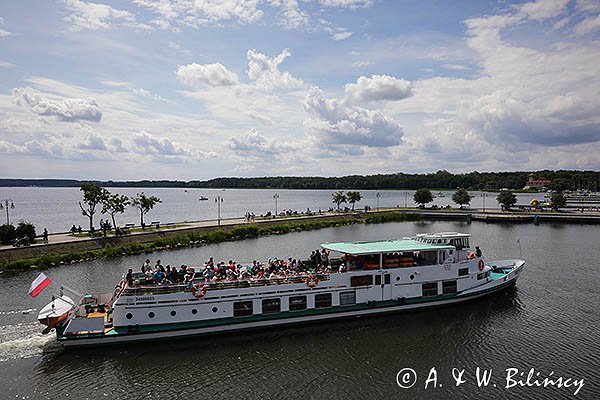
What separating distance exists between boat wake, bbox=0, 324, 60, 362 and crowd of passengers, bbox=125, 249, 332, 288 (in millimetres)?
5457

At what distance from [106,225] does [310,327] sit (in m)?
39.0

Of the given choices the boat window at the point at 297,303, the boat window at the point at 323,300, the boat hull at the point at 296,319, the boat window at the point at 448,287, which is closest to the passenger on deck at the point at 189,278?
the boat hull at the point at 296,319

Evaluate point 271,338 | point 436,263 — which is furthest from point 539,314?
point 271,338

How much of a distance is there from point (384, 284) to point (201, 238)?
123 ft

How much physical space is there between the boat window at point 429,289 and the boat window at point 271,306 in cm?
1033

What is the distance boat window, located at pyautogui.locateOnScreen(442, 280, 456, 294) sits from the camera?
30078mm

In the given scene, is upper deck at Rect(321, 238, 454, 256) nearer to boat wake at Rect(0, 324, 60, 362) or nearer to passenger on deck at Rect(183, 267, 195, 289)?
passenger on deck at Rect(183, 267, 195, 289)

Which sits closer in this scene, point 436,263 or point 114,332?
point 114,332

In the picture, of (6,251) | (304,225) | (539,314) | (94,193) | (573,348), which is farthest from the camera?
(304,225)

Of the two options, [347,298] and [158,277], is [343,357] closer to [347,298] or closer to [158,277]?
[347,298]

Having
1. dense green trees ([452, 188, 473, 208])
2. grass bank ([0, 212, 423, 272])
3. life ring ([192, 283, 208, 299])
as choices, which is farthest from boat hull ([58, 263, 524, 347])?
dense green trees ([452, 188, 473, 208])

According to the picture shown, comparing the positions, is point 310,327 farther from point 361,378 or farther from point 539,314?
point 539,314

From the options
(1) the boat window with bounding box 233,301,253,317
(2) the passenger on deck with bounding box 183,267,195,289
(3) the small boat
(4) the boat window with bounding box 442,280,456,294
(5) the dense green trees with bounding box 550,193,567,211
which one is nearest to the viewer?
(3) the small boat

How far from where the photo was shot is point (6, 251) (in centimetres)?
4362
